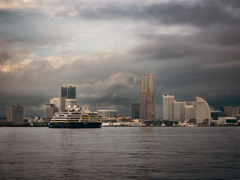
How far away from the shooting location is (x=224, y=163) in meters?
54.9

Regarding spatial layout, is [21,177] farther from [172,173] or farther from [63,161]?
[172,173]

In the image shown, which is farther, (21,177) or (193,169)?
(193,169)

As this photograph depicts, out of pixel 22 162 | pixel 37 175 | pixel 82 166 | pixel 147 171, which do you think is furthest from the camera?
pixel 22 162

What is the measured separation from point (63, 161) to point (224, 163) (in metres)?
27.6

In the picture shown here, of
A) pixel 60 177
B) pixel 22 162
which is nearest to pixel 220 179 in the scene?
pixel 60 177

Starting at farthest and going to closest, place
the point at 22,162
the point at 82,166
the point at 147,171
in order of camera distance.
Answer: the point at 22,162, the point at 82,166, the point at 147,171

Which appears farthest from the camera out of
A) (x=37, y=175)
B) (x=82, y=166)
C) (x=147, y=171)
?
(x=82, y=166)

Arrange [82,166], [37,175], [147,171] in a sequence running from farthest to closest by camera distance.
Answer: [82,166], [147,171], [37,175]

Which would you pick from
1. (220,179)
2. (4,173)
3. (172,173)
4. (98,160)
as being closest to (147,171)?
(172,173)

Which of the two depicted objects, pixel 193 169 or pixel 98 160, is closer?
pixel 193 169

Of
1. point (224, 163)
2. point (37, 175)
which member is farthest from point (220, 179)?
point (37, 175)

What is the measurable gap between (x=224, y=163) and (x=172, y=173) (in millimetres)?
14146

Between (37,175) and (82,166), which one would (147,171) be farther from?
(37,175)

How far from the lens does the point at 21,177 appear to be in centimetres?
4209
